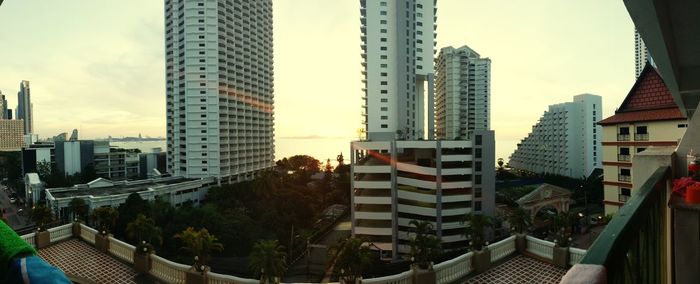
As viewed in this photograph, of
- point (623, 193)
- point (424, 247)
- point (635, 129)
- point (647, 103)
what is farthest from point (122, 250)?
point (647, 103)

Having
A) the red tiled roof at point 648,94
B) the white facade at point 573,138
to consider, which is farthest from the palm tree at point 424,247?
the white facade at point 573,138

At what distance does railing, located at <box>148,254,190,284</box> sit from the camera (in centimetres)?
1173

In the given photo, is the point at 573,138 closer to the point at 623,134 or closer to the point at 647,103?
the point at 647,103

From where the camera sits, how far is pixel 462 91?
7206 cm

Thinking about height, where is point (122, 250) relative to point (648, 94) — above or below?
below

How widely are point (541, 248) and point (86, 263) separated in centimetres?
1698

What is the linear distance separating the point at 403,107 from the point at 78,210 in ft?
116

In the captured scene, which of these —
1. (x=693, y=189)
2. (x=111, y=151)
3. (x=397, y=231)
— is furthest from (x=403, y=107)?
(x=111, y=151)

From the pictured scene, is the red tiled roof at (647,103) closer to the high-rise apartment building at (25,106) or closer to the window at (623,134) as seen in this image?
the window at (623,134)

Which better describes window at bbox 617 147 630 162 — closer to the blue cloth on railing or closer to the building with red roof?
the building with red roof

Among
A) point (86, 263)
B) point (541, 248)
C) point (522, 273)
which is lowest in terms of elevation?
point (522, 273)

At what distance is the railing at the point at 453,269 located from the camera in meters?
11.4

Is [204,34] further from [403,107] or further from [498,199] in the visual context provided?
[498,199]

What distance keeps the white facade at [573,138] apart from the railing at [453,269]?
73.5 metres
